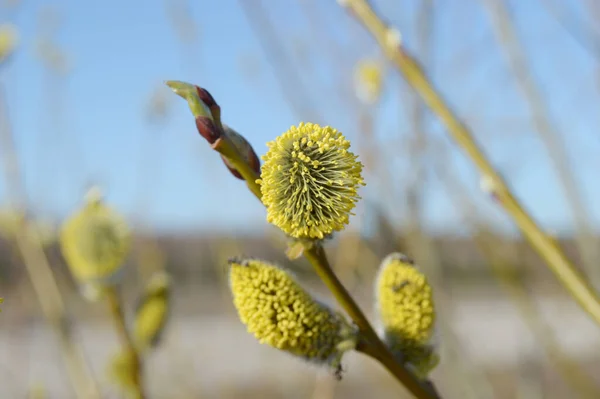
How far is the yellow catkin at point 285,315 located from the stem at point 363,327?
0.02 m

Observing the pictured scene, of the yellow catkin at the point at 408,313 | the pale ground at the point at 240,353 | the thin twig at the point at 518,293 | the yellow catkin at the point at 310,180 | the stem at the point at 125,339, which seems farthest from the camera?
the pale ground at the point at 240,353

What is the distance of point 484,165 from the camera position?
727mm

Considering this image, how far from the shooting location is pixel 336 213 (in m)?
0.46

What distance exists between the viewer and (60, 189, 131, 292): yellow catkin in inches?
44.8

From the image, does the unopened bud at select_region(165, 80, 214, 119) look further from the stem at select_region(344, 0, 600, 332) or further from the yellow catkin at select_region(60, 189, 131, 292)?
the yellow catkin at select_region(60, 189, 131, 292)

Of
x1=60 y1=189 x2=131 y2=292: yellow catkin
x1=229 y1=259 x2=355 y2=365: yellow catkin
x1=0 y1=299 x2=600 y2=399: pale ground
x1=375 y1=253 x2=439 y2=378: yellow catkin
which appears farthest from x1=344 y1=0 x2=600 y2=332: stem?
x1=0 y1=299 x2=600 y2=399: pale ground

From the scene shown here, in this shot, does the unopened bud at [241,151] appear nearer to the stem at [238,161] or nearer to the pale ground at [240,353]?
the stem at [238,161]

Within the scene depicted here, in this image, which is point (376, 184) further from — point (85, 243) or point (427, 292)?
point (427, 292)

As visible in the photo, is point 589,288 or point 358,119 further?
point 358,119

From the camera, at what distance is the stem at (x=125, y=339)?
1065 mm

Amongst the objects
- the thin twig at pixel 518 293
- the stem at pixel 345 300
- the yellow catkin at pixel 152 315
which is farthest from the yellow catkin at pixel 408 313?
the thin twig at pixel 518 293

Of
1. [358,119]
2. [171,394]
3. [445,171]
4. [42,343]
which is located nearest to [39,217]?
[171,394]

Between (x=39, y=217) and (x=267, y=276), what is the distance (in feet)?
7.47

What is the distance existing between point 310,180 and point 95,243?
824mm
